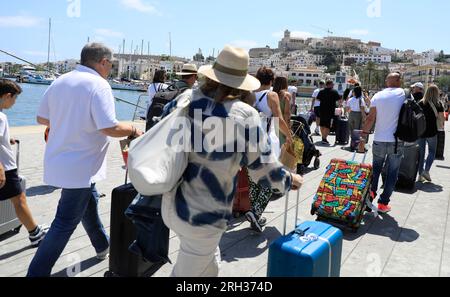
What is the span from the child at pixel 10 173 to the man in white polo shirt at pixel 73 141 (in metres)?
0.81

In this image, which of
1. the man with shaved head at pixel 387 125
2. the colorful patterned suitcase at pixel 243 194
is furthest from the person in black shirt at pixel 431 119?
the colorful patterned suitcase at pixel 243 194

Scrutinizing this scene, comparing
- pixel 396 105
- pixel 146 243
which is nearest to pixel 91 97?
pixel 146 243

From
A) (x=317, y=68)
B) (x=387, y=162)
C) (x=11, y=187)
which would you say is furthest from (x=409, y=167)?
(x=317, y=68)

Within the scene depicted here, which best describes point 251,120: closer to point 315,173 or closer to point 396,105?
point 396,105

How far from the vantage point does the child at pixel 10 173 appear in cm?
365

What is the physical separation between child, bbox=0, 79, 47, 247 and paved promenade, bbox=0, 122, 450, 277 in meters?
0.20

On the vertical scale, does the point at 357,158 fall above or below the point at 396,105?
below

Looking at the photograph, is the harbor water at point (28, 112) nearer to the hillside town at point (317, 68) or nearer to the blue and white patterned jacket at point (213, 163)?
the blue and white patterned jacket at point (213, 163)

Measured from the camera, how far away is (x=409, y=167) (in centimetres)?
675

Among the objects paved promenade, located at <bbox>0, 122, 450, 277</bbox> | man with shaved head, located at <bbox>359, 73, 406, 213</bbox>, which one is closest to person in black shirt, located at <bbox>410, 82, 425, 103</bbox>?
paved promenade, located at <bbox>0, 122, 450, 277</bbox>

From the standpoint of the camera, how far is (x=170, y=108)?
2.40 m

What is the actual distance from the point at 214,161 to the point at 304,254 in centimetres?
80

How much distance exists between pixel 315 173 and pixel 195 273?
5.76 m

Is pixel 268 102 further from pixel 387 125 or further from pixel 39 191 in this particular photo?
pixel 39 191
